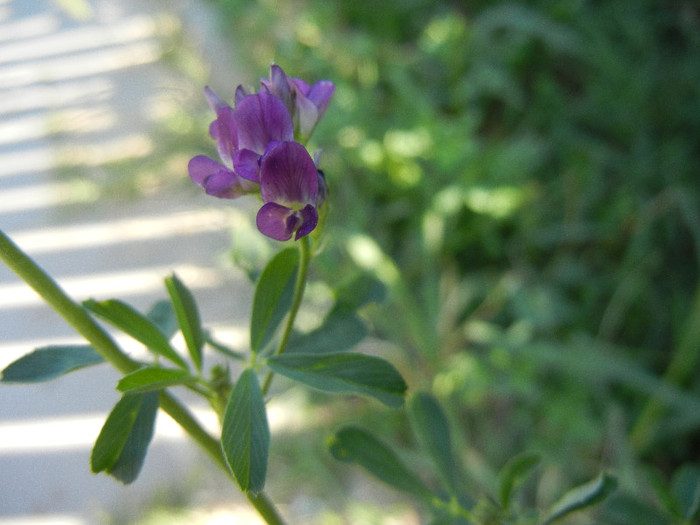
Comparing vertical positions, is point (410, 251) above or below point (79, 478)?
above

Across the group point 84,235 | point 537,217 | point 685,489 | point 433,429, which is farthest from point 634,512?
point 84,235

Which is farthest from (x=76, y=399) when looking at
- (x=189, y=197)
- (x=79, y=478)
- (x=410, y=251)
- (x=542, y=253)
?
(x=542, y=253)

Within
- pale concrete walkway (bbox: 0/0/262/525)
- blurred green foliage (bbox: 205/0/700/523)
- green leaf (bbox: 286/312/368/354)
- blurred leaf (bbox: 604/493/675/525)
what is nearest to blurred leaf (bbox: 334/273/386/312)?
green leaf (bbox: 286/312/368/354)

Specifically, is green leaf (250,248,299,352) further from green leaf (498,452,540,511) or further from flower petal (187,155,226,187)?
green leaf (498,452,540,511)

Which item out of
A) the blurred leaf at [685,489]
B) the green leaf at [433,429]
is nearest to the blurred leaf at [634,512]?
the blurred leaf at [685,489]

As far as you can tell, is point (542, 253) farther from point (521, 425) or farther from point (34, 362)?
point (34, 362)

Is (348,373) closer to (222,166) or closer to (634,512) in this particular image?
(222,166)

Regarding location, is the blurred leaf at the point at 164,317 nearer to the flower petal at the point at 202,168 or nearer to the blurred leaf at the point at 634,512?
the flower petal at the point at 202,168
